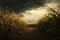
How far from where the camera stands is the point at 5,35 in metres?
4.06

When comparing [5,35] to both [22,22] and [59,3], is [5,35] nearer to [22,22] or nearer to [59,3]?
[22,22]

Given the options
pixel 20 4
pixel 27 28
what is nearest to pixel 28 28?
pixel 27 28

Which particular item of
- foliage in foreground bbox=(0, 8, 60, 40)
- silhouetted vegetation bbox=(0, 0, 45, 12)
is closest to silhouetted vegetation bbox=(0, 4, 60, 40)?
foliage in foreground bbox=(0, 8, 60, 40)

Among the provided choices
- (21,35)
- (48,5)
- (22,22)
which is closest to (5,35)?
(21,35)

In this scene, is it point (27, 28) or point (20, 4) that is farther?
point (20, 4)

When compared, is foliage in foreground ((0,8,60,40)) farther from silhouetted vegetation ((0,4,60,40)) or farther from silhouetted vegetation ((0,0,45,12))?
silhouetted vegetation ((0,0,45,12))

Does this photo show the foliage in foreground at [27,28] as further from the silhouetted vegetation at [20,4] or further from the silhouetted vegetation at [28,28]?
the silhouetted vegetation at [20,4]

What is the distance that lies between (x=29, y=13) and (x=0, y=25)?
1.25 m

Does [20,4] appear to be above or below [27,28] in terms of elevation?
above

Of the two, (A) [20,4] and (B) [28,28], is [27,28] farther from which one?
(A) [20,4]

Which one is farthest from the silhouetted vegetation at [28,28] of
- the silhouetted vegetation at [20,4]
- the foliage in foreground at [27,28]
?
the silhouetted vegetation at [20,4]

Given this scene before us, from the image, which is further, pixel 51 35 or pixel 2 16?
pixel 2 16

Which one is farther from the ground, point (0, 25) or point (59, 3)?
point (59, 3)

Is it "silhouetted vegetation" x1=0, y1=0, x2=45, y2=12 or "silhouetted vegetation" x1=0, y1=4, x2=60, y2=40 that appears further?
"silhouetted vegetation" x1=0, y1=0, x2=45, y2=12
